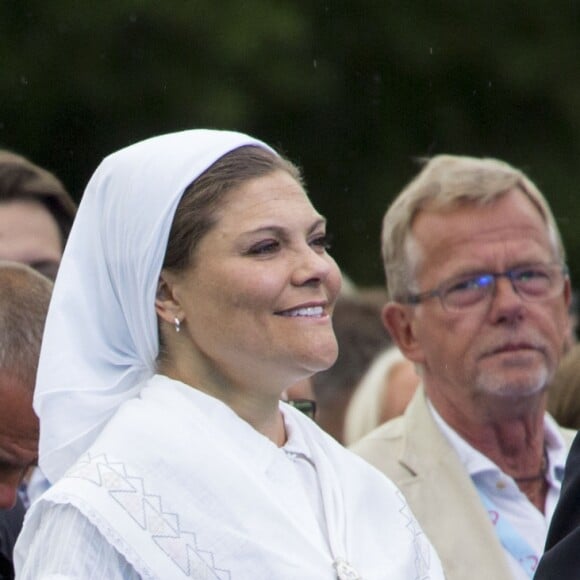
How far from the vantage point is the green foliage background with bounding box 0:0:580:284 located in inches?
445

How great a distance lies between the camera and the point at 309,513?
4105mm

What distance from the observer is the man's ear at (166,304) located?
13.7 ft

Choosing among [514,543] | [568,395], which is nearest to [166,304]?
[514,543]

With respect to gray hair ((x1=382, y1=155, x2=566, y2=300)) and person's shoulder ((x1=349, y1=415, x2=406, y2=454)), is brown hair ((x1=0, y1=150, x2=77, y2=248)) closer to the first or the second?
gray hair ((x1=382, y1=155, x2=566, y2=300))

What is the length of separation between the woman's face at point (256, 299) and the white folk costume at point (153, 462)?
0.30 feet

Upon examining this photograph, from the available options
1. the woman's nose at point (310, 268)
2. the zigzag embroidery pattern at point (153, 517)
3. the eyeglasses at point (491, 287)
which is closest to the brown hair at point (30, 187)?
the eyeglasses at point (491, 287)

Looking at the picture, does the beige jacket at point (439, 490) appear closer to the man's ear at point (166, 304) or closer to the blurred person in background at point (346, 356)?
the man's ear at point (166, 304)

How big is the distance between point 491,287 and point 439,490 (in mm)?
682

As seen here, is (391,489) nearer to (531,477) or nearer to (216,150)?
(216,150)

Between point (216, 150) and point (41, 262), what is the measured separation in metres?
1.86

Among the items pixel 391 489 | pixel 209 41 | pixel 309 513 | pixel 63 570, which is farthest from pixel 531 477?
pixel 209 41

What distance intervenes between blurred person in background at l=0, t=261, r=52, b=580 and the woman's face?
474mm

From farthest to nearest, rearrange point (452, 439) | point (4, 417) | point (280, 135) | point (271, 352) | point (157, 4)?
1. point (280, 135)
2. point (157, 4)
3. point (452, 439)
4. point (4, 417)
5. point (271, 352)

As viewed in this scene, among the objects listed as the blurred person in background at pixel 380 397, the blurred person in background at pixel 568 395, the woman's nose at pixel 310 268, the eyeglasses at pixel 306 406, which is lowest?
the blurred person in background at pixel 380 397
